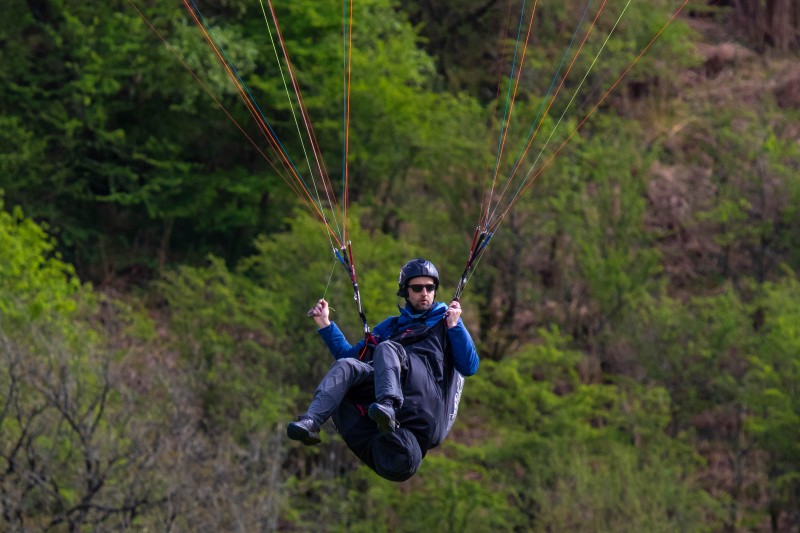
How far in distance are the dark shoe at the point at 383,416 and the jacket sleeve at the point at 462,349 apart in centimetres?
88

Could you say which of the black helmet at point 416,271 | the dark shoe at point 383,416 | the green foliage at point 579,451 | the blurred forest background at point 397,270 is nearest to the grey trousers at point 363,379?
the dark shoe at point 383,416

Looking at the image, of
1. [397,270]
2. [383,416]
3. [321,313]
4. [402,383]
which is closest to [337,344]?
[321,313]

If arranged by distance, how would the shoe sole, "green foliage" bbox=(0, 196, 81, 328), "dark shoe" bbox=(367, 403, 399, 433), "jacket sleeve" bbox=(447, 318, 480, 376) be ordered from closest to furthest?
the shoe sole, "dark shoe" bbox=(367, 403, 399, 433), "jacket sleeve" bbox=(447, 318, 480, 376), "green foliage" bbox=(0, 196, 81, 328)

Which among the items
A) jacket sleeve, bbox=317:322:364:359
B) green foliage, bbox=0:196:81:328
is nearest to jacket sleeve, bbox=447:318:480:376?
jacket sleeve, bbox=317:322:364:359

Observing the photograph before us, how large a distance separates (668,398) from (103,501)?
35.4 feet

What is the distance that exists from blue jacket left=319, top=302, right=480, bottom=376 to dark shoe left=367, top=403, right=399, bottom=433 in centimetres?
80

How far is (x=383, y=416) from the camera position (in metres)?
12.1

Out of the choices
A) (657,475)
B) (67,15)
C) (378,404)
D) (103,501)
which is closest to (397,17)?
(67,15)

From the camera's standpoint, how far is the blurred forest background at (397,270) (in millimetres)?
30672

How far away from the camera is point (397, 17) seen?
41.1 m

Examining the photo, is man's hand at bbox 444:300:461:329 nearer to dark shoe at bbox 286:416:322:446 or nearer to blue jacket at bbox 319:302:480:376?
blue jacket at bbox 319:302:480:376

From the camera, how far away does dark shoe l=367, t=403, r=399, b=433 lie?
1213cm

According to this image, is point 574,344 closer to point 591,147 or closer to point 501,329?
point 501,329

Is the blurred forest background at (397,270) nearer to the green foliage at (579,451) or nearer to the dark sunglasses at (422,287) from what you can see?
the green foliage at (579,451)
